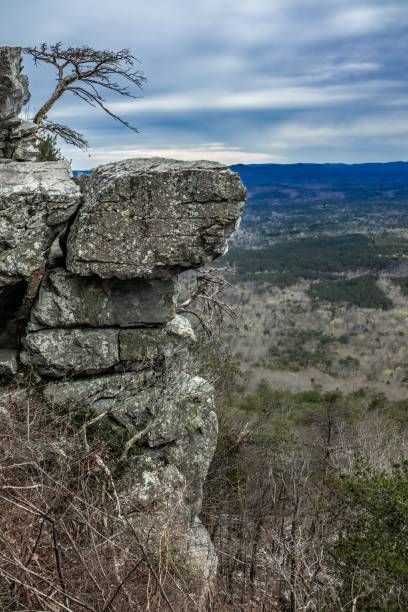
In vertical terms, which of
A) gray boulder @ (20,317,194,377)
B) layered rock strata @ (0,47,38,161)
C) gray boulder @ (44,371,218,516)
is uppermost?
layered rock strata @ (0,47,38,161)

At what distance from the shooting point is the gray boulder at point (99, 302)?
9297 mm

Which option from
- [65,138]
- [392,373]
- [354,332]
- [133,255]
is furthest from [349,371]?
[133,255]

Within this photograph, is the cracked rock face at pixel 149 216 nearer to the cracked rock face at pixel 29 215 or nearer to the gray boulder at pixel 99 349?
the cracked rock face at pixel 29 215

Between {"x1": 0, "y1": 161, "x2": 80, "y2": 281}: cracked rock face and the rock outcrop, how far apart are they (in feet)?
0.05

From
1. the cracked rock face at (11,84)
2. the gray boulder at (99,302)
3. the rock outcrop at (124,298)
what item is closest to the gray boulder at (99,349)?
the rock outcrop at (124,298)

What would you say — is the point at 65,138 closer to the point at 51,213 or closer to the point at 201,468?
the point at 51,213

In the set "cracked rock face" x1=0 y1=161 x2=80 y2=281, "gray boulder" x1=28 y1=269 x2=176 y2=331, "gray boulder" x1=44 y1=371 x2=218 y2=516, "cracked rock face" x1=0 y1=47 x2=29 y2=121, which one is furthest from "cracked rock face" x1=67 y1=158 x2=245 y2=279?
"cracked rock face" x1=0 y1=47 x2=29 y2=121

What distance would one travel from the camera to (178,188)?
886 cm

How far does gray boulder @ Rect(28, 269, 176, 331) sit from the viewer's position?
9.30 m

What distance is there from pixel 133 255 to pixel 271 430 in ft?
54.8

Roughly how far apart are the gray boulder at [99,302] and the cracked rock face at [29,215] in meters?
0.56

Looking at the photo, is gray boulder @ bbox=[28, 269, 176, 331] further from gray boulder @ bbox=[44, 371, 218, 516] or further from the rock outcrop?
gray boulder @ bbox=[44, 371, 218, 516]

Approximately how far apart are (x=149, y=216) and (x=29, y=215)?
6.15 feet

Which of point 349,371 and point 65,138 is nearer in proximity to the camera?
point 65,138
